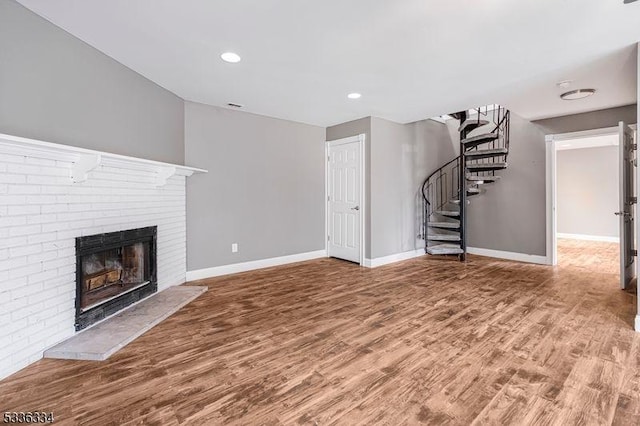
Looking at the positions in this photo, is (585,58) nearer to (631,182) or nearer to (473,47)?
(473,47)

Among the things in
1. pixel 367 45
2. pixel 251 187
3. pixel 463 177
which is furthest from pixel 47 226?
pixel 463 177

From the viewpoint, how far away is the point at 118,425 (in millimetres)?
1510

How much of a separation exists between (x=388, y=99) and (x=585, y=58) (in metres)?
1.99

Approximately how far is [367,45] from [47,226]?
114 inches

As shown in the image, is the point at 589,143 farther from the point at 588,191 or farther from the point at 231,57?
the point at 231,57

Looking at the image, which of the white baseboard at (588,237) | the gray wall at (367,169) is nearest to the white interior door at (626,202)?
the gray wall at (367,169)

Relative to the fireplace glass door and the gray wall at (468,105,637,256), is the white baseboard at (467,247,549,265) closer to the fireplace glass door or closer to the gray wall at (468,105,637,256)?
the gray wall at (468,105,637,256)

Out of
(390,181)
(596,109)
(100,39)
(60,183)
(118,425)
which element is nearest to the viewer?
(118,425)

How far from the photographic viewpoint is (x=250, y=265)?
469 cm

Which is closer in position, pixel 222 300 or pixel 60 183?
pixel 60 183

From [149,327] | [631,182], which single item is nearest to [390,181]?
[631,182]

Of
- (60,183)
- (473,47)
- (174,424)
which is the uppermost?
(473,47)

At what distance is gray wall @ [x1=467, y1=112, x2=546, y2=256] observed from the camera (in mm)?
5105

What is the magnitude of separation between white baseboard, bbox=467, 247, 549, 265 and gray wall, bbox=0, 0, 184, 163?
5.70m
